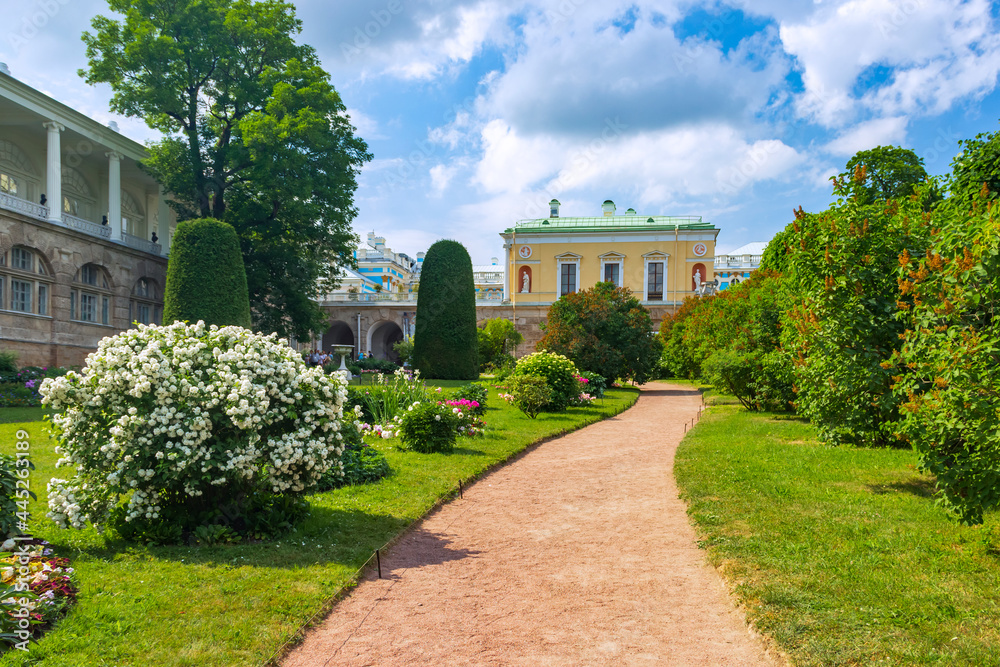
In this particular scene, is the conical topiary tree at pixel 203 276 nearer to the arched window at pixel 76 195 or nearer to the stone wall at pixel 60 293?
the stone wall at pixel 60 293

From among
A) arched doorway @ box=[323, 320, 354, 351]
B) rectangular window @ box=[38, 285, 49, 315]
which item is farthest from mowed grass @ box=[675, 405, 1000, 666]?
arched doorway @ box=[323, 320, 354, 351]

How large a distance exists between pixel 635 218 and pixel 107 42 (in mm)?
34137

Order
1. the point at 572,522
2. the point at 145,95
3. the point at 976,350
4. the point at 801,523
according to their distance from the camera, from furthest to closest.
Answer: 1. the point at 145,95
2. the point at 572,522
3. the point at 801,523
4. the point at 976,350

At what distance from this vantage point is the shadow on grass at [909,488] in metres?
6.93

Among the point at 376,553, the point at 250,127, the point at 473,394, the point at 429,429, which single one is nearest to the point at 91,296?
the point at 250,127

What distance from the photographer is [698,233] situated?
4381cm

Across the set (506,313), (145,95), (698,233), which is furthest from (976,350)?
(698,233)

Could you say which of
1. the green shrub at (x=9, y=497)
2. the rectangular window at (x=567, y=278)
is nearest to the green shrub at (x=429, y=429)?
the green shrub at (x=9, y=497)

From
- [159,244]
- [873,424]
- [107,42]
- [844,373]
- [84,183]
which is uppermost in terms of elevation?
[107,42]

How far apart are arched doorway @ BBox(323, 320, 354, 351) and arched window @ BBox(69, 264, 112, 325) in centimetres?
2316

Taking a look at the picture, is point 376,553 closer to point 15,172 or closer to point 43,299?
point 43,299

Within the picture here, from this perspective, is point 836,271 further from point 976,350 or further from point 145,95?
point 145,95

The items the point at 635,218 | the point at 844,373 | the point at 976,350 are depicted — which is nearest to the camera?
the point at 976,350

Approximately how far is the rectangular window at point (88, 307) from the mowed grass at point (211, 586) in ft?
60.8
